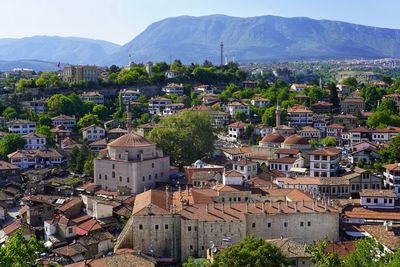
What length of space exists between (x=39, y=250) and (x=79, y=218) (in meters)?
16.4

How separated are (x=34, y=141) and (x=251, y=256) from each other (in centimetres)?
3841

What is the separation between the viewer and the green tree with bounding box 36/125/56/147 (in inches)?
2299

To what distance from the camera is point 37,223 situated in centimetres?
3597

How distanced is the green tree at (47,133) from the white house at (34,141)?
104 cm

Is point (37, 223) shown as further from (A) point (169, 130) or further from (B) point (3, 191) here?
(A) point (169, 130)

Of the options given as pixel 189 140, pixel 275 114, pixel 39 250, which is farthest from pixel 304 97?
pixel 39 250

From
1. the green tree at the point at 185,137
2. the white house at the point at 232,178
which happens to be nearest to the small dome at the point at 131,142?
the green tree at the point at 185,137

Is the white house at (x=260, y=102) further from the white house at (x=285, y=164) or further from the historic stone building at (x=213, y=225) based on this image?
the historic stone building at (x=213, y=225)

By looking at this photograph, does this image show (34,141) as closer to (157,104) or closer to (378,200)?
(157,104)

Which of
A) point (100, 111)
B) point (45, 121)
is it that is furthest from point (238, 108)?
point (45, 121)

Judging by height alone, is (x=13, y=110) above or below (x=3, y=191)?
above

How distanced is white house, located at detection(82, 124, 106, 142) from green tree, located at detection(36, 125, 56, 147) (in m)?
3.40

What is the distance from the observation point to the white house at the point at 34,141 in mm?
56366

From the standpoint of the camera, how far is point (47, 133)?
59.4 meters
